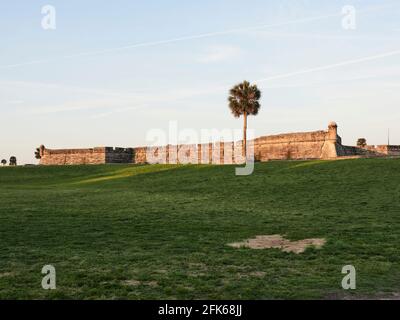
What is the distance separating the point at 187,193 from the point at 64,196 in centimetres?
652

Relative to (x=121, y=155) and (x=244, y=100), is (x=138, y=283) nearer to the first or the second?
(x=244, y=100)

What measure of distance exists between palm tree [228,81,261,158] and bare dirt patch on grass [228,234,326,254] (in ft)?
122

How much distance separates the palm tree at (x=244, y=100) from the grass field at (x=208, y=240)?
2261cm

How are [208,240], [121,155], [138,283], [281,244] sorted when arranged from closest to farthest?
[138,283], [281,244], [208,240], [121,155]

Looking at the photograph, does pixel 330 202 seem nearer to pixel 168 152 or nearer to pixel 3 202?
pixel 3 202

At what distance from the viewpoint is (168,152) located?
57344mm

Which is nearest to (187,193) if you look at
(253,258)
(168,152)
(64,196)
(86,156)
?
(64,196)

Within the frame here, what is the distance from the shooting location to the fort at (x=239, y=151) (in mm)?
44625

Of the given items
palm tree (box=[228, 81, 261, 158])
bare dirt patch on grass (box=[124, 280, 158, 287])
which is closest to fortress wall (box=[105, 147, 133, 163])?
palm tree (box=[228, 81, 261, 158])

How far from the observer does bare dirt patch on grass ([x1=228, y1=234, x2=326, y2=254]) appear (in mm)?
10958

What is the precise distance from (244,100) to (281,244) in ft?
127

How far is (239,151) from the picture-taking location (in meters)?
50.6

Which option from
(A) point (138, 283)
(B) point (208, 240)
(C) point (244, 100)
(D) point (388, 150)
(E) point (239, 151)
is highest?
(C) point (244, 100)

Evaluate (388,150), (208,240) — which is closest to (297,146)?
(388,150)
